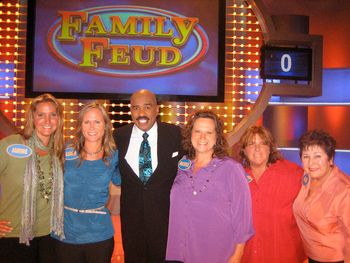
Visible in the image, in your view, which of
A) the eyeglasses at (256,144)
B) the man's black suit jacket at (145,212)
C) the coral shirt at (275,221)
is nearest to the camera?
the coral shirt at (275,221)

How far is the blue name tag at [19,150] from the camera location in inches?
92.0

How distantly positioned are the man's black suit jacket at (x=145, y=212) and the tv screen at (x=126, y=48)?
263 centimetres

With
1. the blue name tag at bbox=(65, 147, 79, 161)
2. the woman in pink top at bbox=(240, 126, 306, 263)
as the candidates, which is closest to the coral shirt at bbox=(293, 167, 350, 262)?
the woman in pink top at bbox=(240, 126, 306, 263)

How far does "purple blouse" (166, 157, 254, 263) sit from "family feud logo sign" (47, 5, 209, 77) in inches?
134

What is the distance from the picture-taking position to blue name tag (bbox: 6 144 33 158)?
234cm

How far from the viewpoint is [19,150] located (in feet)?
7.73

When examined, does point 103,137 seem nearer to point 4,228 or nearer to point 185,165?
point 185,165

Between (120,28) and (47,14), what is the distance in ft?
3.37

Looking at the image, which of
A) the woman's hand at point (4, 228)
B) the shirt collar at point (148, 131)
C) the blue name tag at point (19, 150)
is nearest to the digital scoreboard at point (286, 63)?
the shirt collar at point (148, 131)

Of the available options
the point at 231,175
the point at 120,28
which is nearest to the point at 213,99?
the point at 120,28

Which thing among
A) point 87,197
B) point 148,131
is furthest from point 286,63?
point 87,197

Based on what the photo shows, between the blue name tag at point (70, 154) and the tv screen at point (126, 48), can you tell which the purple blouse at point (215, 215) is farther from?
the tv screen at point (126, 48)

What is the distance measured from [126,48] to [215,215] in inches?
145

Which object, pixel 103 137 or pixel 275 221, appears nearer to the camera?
pixel 275 221
